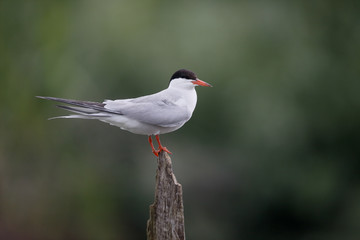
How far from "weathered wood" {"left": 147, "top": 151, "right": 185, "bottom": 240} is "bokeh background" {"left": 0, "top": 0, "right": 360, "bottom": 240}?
411 centimetres

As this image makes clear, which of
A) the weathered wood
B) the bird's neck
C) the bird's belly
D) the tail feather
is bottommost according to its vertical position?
the weathered wood

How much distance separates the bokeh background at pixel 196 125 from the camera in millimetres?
7195

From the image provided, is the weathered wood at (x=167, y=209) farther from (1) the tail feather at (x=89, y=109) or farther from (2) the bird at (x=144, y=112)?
(1) the tail feather at (x=89, y=109)

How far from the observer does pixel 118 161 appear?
25.3 feet

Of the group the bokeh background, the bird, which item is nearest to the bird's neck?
the bird

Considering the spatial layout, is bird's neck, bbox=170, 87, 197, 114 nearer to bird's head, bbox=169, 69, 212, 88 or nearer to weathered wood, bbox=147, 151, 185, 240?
bird's head, bbox=169, 69, 212, 88

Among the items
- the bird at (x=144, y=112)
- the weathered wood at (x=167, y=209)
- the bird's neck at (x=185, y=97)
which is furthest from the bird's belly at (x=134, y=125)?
the weathered wood at (x=167, y=209)

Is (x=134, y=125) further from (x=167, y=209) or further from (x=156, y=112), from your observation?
(x=167, y=209)

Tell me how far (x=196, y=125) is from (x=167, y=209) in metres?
4.81

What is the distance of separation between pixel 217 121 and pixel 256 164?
3.14 feet

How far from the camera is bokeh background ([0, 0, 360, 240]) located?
23.6 feet

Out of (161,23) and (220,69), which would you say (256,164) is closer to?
(220,69)

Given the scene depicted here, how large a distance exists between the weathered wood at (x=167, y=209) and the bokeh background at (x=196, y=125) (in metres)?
4.11

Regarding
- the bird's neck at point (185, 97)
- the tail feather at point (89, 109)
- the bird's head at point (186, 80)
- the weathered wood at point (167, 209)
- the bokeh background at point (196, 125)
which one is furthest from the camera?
the bokeh background at point (196, 125)
